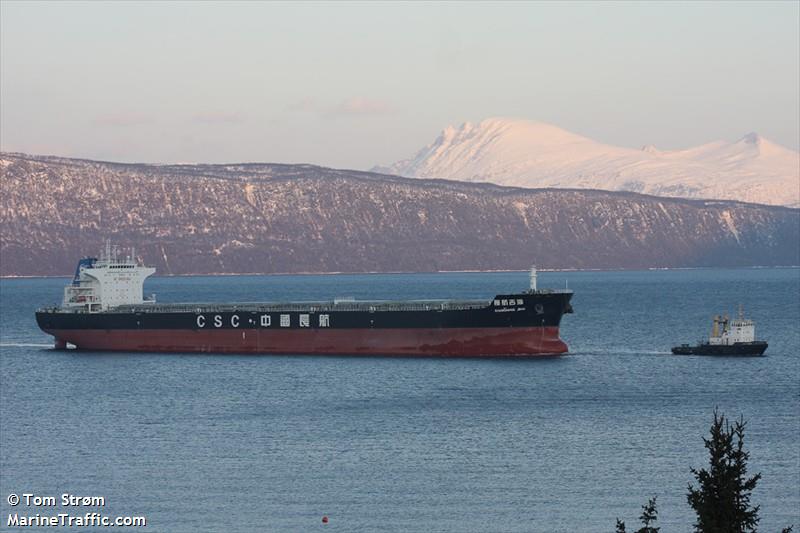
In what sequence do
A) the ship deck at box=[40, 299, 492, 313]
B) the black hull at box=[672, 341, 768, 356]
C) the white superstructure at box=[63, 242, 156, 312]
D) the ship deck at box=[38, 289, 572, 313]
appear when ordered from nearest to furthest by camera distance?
the ship deck at box=[38, 289, 572, 313]
the ship deck at box=[40, 299, 492, 313]
the black hull at box=[672, 341, 768, 356]
the white superstructure at box=[63, 242, 156, 312]

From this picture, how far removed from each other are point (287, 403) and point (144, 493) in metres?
23.5

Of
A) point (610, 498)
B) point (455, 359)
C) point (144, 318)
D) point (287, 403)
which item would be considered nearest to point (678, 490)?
point (610, 498)

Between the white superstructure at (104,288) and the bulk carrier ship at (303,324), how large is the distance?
77 millimetres

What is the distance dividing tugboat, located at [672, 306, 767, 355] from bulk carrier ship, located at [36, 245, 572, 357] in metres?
9.88

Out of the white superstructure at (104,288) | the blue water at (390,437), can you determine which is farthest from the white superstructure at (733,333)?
the white superstructure at (104,288)

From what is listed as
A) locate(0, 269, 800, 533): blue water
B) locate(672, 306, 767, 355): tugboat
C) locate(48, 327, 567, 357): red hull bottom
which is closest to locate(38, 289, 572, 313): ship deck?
locate(48, 327, 567, 357): red hull bottom

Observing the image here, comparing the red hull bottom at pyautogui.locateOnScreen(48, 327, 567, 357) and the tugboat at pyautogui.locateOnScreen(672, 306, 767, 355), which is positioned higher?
the tugboat at pyautogui.locateOnScreen(672, 306, 767, 355)

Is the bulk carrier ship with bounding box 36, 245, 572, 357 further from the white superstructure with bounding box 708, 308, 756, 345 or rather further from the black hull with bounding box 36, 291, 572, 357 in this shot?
the white superstructure with bounding box 708, 308, 756, 345

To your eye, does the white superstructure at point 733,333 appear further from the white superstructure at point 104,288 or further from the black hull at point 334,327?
the white superstructure at point 104,288

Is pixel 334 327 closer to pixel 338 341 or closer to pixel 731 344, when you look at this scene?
pixel 338 341

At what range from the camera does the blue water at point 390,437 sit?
165ft

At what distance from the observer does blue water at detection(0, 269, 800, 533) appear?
5034cm

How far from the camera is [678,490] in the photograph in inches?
2080

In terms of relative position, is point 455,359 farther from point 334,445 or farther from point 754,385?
point 334,445
